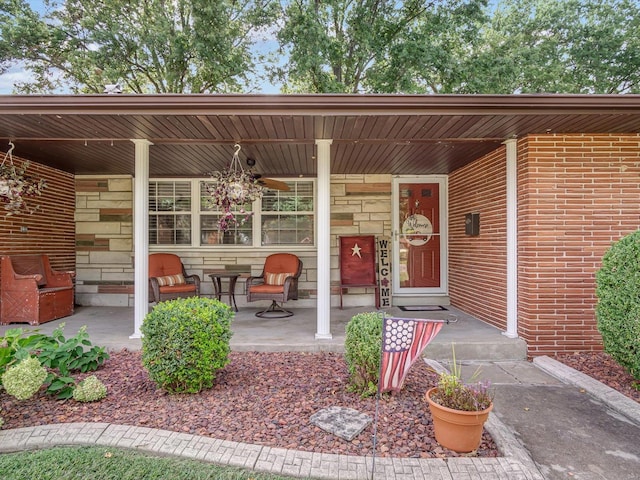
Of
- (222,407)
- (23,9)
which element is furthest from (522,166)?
(23,9)

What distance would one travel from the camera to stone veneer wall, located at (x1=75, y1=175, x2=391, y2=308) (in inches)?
245

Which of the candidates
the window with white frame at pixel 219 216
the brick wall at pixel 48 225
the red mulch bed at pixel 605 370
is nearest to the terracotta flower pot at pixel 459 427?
the red mulch bed at pixel 605 370

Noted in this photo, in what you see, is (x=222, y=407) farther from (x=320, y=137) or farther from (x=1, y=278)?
(x=1, y=278)

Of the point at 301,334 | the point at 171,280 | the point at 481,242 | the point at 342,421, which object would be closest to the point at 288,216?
the point at 171,280

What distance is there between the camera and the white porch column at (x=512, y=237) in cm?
407

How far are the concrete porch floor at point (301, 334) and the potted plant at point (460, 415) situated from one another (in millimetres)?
1785

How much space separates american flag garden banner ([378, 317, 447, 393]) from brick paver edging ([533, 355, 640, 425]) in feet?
5.55

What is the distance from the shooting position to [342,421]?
2.38 meters

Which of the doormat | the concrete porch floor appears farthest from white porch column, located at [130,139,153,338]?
the doormat

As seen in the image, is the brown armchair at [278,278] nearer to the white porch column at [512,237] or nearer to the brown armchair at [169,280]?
the brown armchair at [169,280]

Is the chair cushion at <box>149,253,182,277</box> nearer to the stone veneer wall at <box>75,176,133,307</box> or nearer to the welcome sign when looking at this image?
the stone veneer wall at <box>75,176,133,307</box>

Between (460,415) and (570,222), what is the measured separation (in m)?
2.86

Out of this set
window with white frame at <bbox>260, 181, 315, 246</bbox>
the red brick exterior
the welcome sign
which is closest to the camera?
the red brick exterior

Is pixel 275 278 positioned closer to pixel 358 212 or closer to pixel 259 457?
pixel 358 212
